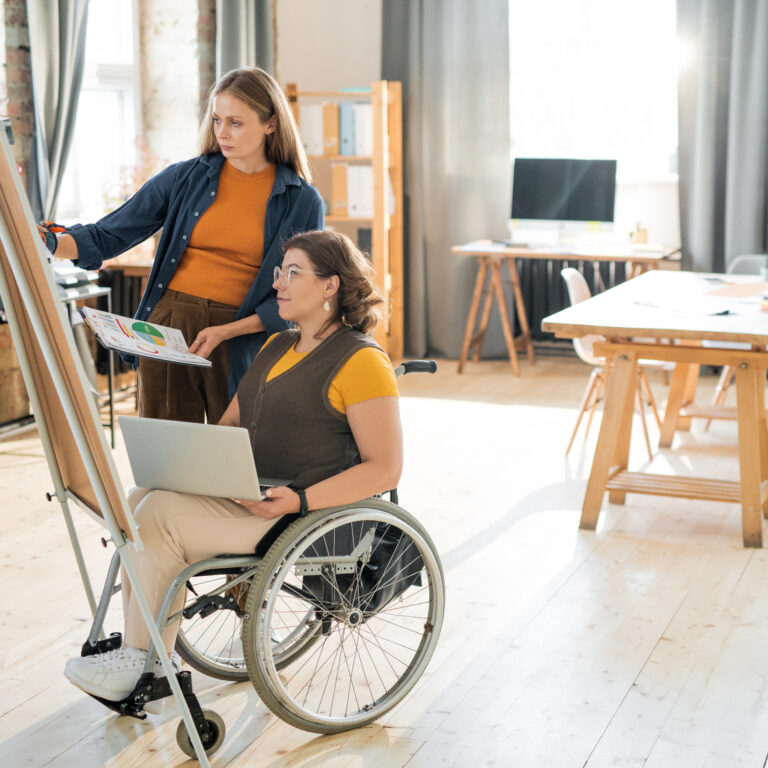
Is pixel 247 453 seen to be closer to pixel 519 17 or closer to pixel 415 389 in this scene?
pixel 415 389

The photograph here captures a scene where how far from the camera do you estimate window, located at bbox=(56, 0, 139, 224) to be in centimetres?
542

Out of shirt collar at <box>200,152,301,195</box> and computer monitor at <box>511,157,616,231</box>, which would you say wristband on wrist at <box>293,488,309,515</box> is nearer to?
shirt collar at <box>200,152,301,195</box>

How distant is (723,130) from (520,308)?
1.40 m

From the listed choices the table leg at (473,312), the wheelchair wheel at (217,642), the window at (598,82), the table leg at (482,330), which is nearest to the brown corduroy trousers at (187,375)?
the wheelchair wheel at (217,642)

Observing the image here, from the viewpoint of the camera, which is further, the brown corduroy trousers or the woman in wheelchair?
the brown corduroy trousers

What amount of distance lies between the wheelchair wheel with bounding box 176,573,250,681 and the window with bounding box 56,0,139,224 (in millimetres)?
3062

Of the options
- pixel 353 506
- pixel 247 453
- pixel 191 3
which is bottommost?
pixel 353 506

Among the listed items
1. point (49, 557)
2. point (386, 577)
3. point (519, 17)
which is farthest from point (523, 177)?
point (386, 577)

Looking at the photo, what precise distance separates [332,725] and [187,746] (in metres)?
0.28

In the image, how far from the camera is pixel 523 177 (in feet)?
19.3

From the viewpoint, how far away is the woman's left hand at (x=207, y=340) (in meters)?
2.33

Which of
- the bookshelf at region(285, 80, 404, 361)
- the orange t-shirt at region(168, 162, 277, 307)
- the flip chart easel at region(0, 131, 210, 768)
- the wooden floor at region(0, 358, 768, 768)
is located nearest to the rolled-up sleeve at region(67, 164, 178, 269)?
the orange t-shirt at region(168, 162, 277, 307)

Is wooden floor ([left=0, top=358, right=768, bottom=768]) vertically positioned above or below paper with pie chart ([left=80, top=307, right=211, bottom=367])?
below

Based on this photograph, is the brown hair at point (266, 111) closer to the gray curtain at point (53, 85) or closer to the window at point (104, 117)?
the gray curtain at point (53, 85)
